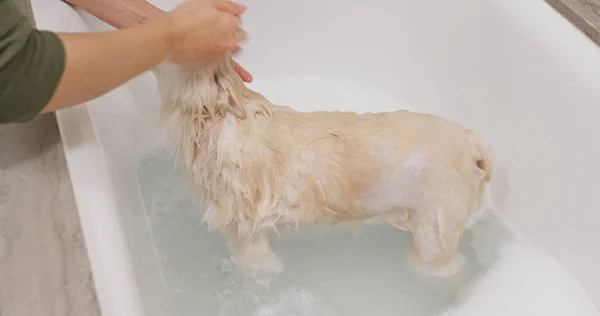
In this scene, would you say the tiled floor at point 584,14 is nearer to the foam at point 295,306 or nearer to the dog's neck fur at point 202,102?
the dog's neck fur at point 202,102

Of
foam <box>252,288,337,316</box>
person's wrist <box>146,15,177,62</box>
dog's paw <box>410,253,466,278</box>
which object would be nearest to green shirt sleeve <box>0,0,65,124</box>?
person's wrist <box>146,15,177,62</box>

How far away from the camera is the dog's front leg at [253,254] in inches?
42.9

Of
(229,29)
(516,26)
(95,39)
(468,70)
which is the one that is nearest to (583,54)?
(516,26)

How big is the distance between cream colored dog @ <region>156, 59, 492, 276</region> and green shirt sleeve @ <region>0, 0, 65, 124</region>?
Answer: 265 mm

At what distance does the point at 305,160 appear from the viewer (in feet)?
3.27

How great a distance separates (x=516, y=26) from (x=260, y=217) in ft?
2.21

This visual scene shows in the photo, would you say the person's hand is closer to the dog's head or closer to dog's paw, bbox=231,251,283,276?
the dog's head

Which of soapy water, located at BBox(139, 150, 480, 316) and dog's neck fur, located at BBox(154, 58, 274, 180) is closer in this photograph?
dog's neck fur, located at BBox(154, 58, 274, 180)

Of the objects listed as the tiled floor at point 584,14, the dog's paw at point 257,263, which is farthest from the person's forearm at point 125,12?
the tiled floor at point 584,14

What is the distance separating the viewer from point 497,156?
130 centimetres

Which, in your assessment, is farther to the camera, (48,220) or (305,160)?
(305,160)

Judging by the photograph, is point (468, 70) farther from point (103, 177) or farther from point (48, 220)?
point (48, 220)

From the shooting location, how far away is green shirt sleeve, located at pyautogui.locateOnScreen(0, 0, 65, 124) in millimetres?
661

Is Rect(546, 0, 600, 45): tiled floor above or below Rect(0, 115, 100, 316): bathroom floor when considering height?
above
